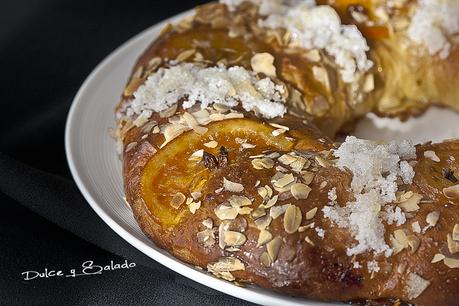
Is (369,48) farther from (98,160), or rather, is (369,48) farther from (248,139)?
(98,160)

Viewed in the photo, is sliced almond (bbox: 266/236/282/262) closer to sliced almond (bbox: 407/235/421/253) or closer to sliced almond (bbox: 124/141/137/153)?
sliced almond (bbox: 407/235/421/253)

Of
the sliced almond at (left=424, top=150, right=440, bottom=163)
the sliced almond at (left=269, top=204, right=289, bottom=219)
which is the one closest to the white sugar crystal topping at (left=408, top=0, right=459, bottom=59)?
the sliced almond at (left=424, top=150, right=440, bottom=163)

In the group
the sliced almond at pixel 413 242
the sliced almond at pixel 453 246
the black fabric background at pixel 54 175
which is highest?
the sliced almond at pixel 413 242

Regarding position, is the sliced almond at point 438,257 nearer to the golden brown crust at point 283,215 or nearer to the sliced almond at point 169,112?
the golden brown crust at point 283,215

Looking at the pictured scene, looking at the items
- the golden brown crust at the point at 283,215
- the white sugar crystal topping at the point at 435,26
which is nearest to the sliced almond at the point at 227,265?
the golden brown crust at the point at 283,215

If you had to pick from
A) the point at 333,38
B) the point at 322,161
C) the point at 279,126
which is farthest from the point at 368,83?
the point at 322,161

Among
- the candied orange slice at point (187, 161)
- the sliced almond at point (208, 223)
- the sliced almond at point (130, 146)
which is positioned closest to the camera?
the sliced almond at point (208, 223)

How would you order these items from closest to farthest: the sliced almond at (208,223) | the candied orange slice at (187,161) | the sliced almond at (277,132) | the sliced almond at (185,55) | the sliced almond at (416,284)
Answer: the sliced almond at (416,284)
the sliced almond at (208,223)
the candied orange slice at (187,161)
the sliced almond at (277,132)
the sliced almond at (185,55)

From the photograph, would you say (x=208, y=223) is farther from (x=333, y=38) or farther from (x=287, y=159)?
(x=333, y=38)
